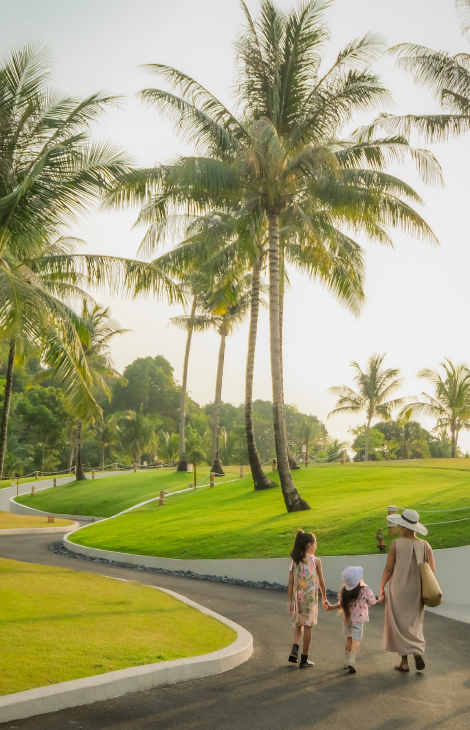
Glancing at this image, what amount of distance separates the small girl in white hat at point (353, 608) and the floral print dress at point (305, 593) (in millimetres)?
208

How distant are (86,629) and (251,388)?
2043 centimetres

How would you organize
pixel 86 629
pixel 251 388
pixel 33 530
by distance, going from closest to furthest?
pixel 86 629 → pixel 33 530 → pixel 251 388

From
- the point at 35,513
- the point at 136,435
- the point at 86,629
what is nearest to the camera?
the point at 86,629

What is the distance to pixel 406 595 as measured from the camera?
7141mm

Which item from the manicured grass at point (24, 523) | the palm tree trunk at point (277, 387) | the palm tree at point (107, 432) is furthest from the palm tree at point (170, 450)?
the palm tree trunk at point (277, 387)

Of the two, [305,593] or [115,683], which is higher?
[305,593]

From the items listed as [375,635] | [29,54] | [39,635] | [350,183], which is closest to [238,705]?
[39,635]

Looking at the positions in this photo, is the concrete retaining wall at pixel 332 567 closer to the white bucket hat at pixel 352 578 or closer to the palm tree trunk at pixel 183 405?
the white bucket hat at pixel 352 578

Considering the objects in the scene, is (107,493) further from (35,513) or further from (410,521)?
(410,521)

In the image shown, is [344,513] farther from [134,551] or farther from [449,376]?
[449,376]

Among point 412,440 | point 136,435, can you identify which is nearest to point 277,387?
point 136,435

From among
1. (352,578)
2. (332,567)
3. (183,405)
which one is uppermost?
(183,405)

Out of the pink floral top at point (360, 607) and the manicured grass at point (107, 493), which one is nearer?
the pink floral top at point (360, 607)

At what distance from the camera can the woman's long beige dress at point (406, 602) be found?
23.1 feet
